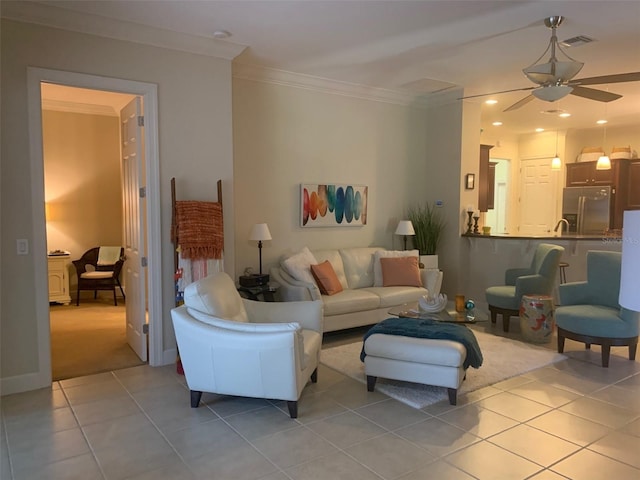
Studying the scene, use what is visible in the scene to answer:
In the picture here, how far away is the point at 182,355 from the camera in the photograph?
3.29m

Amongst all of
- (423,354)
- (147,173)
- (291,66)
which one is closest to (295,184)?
(291,66)

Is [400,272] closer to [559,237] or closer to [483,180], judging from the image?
[559,237]

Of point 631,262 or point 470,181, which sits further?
point 470,181

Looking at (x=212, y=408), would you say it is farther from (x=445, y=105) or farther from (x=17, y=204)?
(x=445, y=105)

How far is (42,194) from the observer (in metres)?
3.66

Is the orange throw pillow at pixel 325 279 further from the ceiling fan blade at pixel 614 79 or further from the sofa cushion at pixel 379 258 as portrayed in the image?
the ceiling fan blade at pixel 614 79

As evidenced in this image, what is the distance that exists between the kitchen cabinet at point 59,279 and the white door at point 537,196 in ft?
27.5

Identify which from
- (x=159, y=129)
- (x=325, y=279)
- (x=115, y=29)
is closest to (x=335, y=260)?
(x=325, y=279)

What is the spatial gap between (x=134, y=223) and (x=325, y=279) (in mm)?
2055

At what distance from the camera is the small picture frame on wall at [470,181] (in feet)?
21.3

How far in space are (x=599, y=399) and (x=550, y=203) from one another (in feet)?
21.2

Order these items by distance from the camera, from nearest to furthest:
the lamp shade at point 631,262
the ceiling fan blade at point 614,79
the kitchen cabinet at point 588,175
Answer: the lamp shade at point 631,262 → the ceiling fan blade at point 614,79 → the kitchen cabinet at point 588,175

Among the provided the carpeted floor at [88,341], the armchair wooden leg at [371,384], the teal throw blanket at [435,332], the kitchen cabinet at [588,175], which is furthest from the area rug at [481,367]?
the kitchen cabinet at [588,175]

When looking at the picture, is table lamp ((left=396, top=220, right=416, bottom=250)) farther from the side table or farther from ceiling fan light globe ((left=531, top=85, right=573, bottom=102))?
ceiling fan light globe ((left=531, top=85, right=573, bottom=102))
